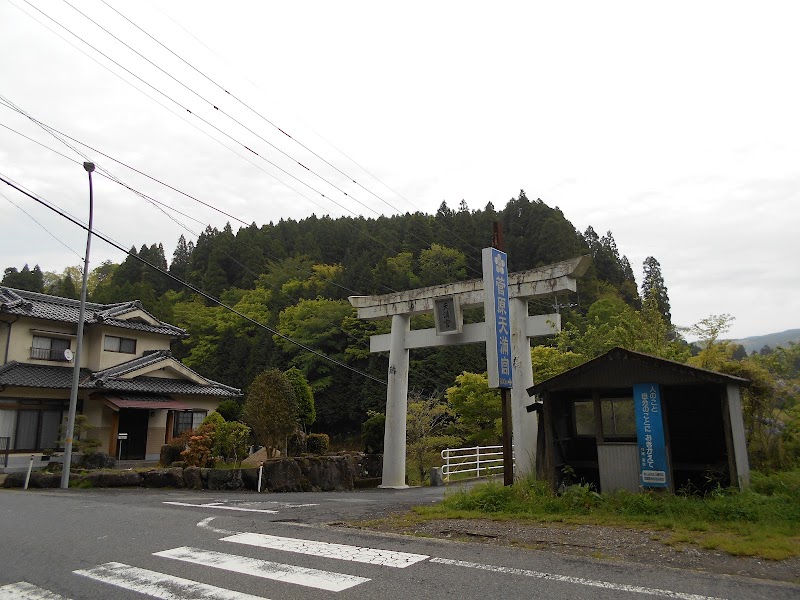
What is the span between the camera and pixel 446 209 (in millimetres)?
69312

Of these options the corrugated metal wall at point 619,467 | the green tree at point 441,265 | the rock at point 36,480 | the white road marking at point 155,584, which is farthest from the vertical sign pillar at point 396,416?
the green tree at point 441,265

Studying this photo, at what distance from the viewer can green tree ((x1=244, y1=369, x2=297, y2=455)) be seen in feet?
56.3

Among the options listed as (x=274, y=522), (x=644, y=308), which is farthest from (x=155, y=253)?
(x=274, y=522)

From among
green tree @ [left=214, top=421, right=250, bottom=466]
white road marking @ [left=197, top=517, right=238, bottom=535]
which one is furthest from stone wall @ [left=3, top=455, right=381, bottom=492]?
white road marking @ [left=197, top=517, right=238, bottom=535]

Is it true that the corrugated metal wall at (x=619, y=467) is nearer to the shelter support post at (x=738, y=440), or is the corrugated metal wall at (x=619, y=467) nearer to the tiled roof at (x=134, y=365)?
the shelter support post at (x=738, y=440)

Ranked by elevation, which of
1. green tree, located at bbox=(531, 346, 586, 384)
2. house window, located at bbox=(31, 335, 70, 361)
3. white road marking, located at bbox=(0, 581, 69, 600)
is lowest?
white road marking, located at bbox=(0, 581, 69, 600)

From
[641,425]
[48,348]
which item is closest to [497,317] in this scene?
[641,425]

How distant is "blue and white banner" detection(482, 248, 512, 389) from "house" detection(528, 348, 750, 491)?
0.95 metres

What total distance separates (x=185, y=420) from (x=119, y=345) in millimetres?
4917

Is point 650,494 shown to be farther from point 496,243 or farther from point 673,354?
point 673,354

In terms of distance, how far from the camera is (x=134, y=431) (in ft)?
83.9

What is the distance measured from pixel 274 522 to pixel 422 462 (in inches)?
627

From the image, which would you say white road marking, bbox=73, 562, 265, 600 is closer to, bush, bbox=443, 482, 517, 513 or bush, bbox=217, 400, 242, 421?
bush, bbox=443, 482, 517, 513

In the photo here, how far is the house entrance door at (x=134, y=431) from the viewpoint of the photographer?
2511 centimetres
